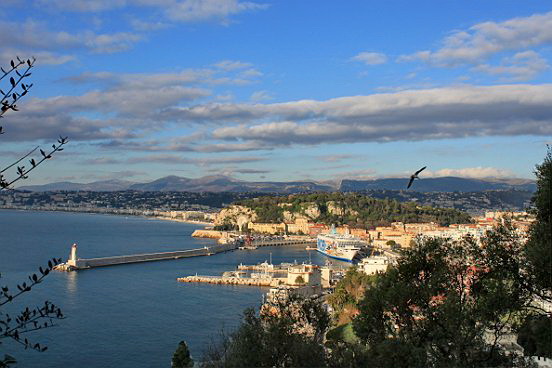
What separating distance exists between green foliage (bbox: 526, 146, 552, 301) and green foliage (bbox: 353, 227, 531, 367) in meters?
0.27

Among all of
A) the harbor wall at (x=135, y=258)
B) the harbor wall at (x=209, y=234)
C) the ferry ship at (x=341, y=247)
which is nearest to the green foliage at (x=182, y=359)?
the harbor wall at (x=135, y=258)

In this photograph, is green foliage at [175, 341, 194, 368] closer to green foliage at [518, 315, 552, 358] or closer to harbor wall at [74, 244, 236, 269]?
green foliage at [518, 315, 552, 358]

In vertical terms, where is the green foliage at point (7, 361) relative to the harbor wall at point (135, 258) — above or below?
above

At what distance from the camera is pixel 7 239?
4150 cm

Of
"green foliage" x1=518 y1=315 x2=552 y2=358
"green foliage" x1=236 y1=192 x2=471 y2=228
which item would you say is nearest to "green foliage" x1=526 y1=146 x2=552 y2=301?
"green foliage" x1=518 y1=315 x2=552 y2=358

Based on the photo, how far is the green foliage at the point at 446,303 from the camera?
468 centimetres

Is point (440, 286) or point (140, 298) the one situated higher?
point (440, 286)

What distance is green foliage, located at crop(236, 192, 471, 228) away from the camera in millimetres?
54338

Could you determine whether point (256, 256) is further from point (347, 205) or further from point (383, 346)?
point (383, 346)

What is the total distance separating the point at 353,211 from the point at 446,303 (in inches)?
2125

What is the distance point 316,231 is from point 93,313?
3861 cm

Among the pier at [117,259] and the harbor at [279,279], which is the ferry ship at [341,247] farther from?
the harbor at [279,279]

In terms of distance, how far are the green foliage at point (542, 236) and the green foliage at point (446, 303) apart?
27cm

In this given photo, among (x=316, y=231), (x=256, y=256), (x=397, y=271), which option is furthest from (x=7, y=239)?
(x=397, y=271)
